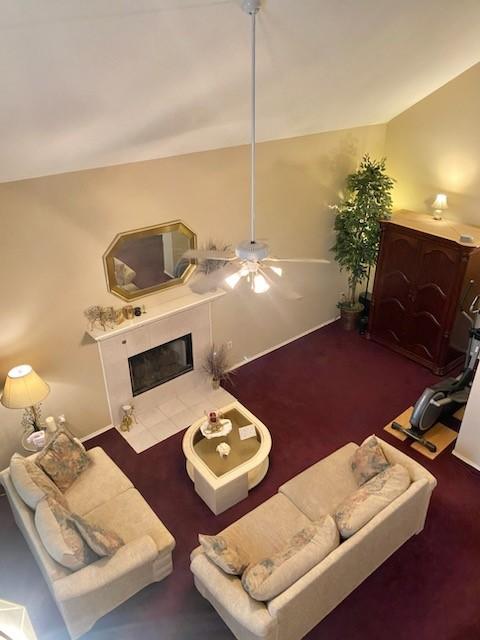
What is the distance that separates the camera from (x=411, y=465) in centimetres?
395

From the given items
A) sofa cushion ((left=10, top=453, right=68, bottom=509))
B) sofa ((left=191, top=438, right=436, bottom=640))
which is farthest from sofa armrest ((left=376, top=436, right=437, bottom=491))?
sofa cushion ((left=10, top=453, right=68, bottom=509))

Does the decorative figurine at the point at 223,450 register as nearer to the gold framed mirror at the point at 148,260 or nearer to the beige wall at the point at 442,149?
the gold framed mirror at the point at 148,260

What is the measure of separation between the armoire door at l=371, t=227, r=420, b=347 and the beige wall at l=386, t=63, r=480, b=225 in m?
0.82

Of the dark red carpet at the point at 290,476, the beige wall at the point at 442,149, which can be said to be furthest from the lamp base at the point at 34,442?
the beige wall at the point at 442,149

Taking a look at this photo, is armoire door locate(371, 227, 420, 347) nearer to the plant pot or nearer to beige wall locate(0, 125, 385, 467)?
the plant pot

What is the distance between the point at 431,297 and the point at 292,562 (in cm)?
395

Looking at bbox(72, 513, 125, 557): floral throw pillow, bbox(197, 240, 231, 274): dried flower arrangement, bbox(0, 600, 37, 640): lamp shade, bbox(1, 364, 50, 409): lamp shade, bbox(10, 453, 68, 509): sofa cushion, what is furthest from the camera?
bbox(197, 240, 231, 274): dried flower arrangement

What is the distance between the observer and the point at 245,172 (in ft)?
17.5

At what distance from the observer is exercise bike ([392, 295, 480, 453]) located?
497 cm

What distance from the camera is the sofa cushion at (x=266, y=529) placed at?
3.64 meters

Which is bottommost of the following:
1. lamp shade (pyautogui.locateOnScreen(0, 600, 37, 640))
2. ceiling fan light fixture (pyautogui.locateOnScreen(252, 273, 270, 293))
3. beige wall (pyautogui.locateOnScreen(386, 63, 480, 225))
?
lamp shade (pyautogui.locateOnScreen(0, 600, 37, 640))

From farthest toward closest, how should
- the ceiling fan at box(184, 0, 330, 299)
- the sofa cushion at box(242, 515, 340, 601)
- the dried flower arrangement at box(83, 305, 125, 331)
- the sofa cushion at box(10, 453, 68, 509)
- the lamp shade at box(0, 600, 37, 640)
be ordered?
the dried flower arrangement at box(83, 305, 125, 331) → the sofa cushion at box(10, 453, 68, 509) → the sofa cushion at box(242, 515, 340, 601) → the ceiling fan at box(184, 0, 330, 299) → the lamp shade at box(0, 600, 37, 640)

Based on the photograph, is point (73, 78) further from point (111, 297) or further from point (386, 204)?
point (386, 204)

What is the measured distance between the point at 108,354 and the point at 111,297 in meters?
0.60
